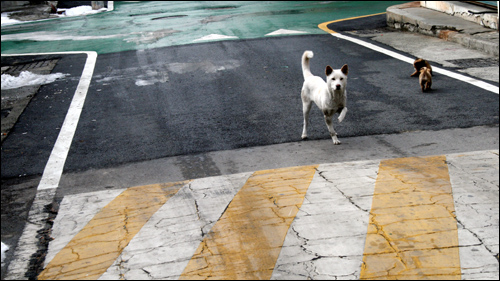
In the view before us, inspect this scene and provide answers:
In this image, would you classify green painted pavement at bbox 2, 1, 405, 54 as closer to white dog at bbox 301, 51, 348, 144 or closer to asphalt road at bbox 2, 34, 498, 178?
asphalt road at bbox 2, 34, 498, 178

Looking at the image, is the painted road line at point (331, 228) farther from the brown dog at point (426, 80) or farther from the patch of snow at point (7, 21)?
the patch of snow at point (7, 21)

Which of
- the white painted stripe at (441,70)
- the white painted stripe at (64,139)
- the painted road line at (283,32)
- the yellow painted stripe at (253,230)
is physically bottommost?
the white painted stripe at (64,139)

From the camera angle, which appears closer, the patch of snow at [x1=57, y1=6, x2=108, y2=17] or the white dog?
the white dog

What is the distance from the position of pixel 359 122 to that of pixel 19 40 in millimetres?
15626

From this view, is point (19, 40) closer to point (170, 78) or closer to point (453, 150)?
point (170, 78)

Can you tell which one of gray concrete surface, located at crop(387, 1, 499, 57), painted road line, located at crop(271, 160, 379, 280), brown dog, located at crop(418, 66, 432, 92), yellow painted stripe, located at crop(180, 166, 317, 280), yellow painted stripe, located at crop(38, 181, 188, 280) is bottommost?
yellow painted stripe, located at crop(38, 181, 188, 280)

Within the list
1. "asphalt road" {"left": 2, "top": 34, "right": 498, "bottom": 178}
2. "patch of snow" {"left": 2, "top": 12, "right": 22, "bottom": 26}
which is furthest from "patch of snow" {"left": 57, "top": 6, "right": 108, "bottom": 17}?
"asphalt road" {"left": 2, "top": 34, "right": 498, "bottom": 178}

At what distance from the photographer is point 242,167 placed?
7.09 meters

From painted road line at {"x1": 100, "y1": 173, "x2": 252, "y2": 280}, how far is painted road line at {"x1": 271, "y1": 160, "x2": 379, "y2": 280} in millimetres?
857

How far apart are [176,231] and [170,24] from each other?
16.8 meters

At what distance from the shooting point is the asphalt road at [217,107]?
8.12m

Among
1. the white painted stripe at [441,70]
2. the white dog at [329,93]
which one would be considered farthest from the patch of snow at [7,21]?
the white dog at [329,93]

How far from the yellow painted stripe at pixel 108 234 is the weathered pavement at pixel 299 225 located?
1 cm

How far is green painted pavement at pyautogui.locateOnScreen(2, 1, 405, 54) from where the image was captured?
17.6 m
